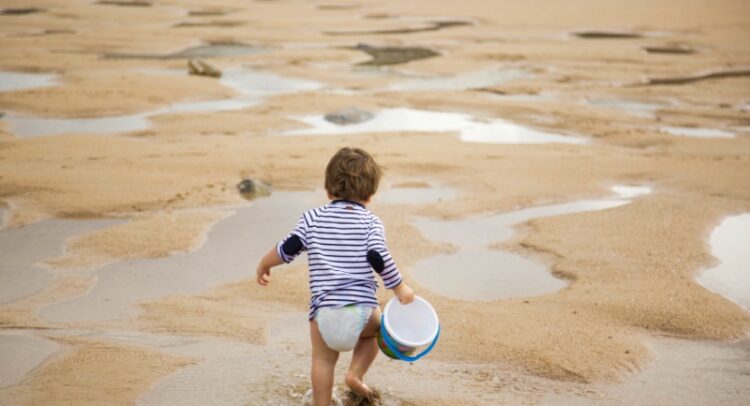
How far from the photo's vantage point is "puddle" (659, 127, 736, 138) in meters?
11.9

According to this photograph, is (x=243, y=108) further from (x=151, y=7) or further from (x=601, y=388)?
(x=151, y=7)

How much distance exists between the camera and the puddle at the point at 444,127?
11.6 metres

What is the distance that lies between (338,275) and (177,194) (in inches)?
186

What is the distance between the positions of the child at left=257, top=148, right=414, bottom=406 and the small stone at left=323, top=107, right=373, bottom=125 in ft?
28.2

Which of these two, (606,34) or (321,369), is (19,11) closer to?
(606,34)

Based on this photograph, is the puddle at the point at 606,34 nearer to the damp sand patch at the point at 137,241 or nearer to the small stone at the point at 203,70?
the small stone at the point at 203,70

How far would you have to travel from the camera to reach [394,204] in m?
8.31

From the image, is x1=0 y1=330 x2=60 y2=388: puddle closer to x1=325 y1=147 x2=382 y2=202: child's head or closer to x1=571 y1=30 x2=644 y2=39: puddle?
x1=325 y1=147 x2=382 y2=202: child's head

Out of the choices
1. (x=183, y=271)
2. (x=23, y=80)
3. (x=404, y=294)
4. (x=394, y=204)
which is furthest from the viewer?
(x=23, y=80)

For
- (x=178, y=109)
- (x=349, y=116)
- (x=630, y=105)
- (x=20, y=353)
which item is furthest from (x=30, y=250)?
(x=630, y=105)

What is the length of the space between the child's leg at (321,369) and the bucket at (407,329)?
0.80 feet

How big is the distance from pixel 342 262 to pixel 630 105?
1109cm

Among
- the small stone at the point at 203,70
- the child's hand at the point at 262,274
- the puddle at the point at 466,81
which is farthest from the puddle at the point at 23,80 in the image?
the child's hand at the point at 262,274

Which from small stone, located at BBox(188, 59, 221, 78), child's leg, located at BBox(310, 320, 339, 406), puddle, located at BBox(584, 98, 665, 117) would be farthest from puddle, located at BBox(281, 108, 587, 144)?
child's leg, located at BBox(310, 320, 339, 406)
